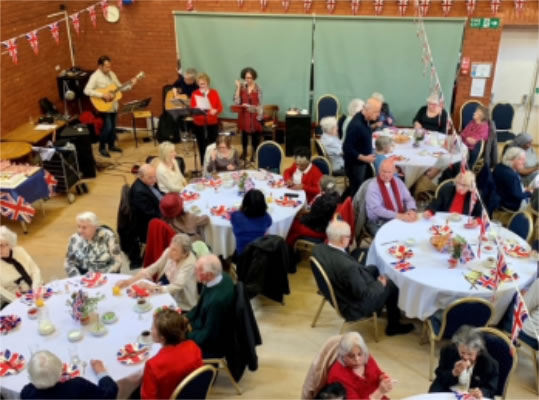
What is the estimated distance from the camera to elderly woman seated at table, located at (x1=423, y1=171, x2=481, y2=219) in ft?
16.8

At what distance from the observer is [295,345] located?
4746mm

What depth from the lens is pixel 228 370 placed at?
4078 mm

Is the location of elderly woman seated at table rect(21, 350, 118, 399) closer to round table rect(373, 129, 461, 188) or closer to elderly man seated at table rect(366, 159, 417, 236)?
elderly man seated at table rect(366, 159, 417, 236)

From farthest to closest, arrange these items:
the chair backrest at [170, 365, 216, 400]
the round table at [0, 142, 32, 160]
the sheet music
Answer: the sheet music → the round table at [0, 142, 32, 160] → the chair backrest at [170, 365, 216, 400]

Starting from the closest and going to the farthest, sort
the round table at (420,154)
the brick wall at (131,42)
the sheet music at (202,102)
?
the round table at (420,154), the sheet music at (202,102), the brick wall at (131,42)

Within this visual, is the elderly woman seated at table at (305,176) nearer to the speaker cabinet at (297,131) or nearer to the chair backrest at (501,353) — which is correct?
the speaker cabinet at (297,131)

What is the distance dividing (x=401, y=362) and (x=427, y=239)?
1092mm

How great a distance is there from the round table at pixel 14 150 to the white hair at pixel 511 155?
616 cm

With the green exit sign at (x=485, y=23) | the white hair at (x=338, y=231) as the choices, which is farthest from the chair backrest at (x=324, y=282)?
the green exit sign at (x=485, y=23)

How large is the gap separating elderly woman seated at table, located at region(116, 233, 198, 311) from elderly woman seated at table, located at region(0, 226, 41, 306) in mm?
885

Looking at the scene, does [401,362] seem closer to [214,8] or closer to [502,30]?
[502,30]

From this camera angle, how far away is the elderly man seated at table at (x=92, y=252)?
4.61 meters

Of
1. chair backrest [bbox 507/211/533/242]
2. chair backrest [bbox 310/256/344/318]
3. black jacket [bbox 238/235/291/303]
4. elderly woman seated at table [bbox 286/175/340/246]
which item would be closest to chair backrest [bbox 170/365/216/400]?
chair backrest [bbox 310/256/344/318]

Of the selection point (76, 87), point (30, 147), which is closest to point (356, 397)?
point (30, 147)
